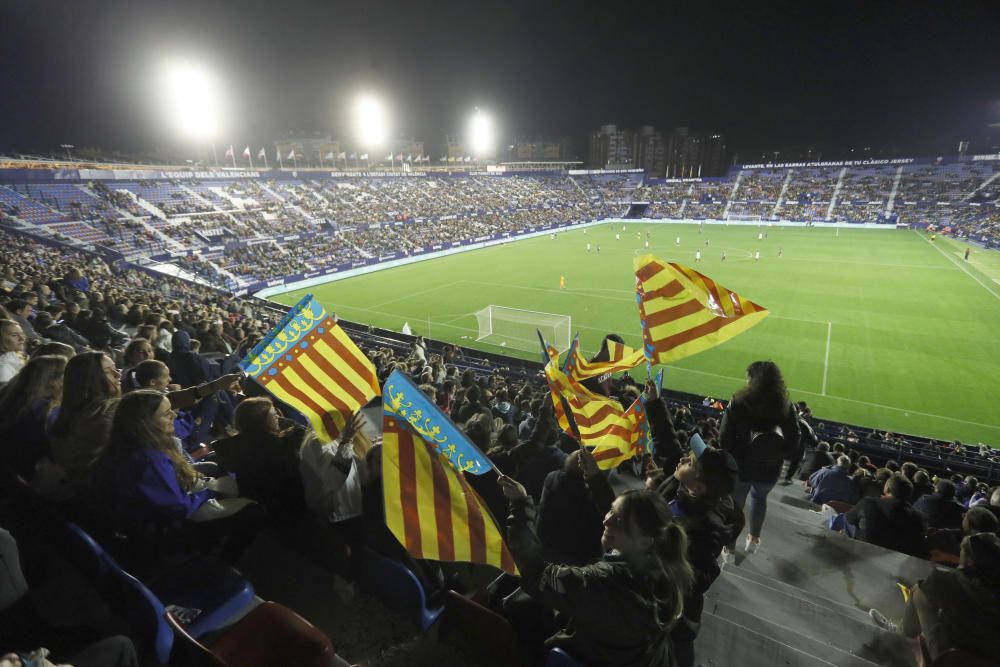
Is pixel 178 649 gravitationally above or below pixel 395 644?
above

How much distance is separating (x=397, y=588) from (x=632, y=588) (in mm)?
1998

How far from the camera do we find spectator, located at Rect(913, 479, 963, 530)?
6086 mm

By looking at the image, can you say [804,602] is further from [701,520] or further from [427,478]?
[427,478]

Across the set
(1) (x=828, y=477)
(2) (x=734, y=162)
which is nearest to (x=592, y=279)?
(1) (x=828, y=477)

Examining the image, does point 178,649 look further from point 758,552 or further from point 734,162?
point 734,162

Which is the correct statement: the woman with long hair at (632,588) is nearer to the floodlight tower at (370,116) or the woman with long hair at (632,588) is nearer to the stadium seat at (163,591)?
the stadium seat at (163,591)

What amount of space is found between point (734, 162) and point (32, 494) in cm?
16028

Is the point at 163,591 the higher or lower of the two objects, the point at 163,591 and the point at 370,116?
the lower

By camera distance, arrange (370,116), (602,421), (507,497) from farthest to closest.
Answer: (370,116), (602,421), (507,497)

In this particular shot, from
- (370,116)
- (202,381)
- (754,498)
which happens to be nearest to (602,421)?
(754,498)

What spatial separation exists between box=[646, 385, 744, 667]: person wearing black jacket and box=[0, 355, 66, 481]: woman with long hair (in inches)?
183

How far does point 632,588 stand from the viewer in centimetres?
239

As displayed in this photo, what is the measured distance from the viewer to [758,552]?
5.57 m

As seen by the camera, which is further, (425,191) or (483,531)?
(425,191)
